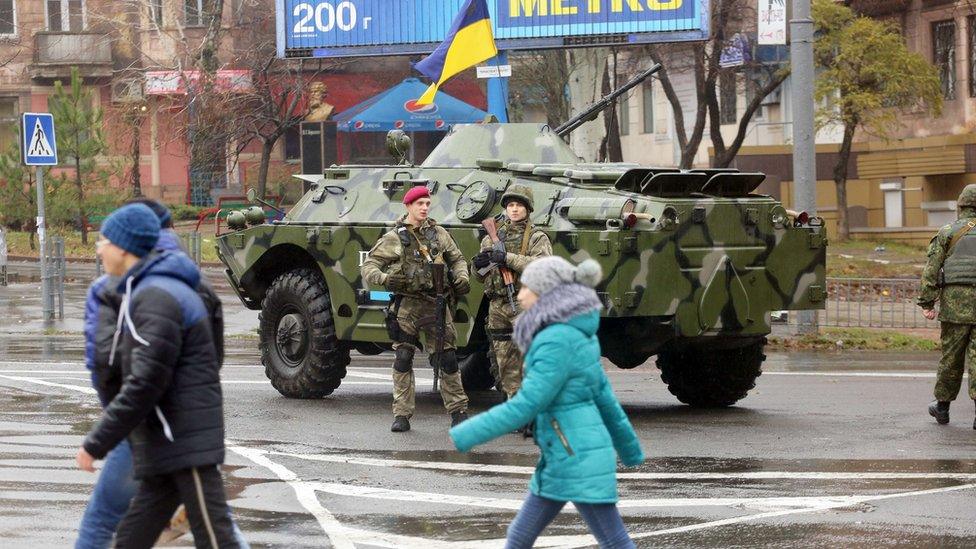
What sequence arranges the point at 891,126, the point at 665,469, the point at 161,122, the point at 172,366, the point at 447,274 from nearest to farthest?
the point at 172,366 → the point at 665,469 → the point at 447,274 → the point at 891,126 → the point at 161,122

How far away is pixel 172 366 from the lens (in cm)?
636

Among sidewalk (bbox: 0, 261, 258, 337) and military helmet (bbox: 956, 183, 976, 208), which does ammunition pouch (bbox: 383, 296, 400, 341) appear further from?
sidewalk (bbox: 0, 261, 258, 337)

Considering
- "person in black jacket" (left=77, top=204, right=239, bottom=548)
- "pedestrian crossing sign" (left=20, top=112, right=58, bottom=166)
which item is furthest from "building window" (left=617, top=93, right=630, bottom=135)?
"person in black jacket" (left=77, top=204, right=239, bottom=548)

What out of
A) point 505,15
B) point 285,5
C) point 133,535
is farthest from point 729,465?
point 285,5

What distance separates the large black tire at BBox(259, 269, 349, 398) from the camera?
47.1ft

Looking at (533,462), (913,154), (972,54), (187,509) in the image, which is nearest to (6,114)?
(913,154)

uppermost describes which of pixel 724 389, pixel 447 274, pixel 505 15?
pixel 505 15

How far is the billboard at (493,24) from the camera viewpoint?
22.5m

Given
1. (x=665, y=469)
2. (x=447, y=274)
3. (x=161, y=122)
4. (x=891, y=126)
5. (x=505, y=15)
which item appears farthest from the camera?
(x=161, y=122)

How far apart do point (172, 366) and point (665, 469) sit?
4786mm

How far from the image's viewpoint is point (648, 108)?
4953cm

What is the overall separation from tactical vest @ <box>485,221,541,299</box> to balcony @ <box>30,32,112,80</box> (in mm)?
35823

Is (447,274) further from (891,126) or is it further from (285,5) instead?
(891,126)

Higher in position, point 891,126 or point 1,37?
point 1,37
